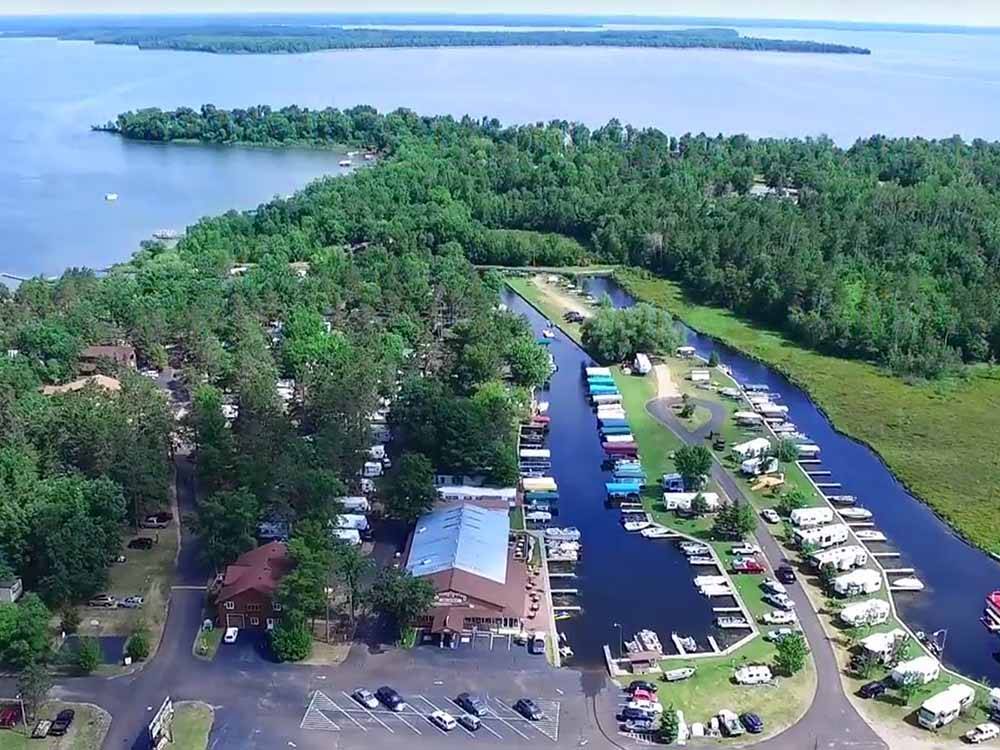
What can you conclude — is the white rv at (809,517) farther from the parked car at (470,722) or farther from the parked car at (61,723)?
the parked car at (61,723)

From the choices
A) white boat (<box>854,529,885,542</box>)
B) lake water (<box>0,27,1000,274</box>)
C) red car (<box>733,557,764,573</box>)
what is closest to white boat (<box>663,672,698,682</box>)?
red car (<box>733,557,764,573</box>)

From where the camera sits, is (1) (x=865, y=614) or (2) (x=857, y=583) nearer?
(1) (x=865, y=614)

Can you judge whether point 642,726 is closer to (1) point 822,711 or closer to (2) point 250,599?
(1) point 822,711

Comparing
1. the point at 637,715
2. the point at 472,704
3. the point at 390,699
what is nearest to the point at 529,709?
the point at 472,704

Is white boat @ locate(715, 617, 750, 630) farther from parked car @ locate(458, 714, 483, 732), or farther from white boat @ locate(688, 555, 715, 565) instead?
parked car @ locate(458, 714, 483, 732)

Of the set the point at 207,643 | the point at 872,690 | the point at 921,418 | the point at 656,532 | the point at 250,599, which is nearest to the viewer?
the point at 872,690

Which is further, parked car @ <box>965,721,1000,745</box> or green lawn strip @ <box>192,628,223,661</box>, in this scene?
green lawn strip @ <box>192,628,223,661</box>
